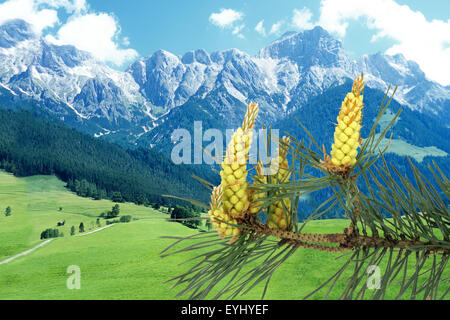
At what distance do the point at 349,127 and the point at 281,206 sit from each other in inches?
7.8

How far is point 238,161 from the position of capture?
0.49 meters

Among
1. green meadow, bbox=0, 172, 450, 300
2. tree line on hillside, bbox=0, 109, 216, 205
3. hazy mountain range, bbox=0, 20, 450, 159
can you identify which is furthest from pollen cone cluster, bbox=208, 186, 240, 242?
hazy mountain range, bbox=0, 20, 450, 159

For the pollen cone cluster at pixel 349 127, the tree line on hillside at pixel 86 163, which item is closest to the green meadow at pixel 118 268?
the pollen cone cluster at pixel 349 127

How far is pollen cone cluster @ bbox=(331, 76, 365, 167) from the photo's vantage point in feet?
1.54

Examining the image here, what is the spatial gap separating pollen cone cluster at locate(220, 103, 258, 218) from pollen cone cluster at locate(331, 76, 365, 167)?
126 millimetres

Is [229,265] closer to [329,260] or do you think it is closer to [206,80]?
[329,260]

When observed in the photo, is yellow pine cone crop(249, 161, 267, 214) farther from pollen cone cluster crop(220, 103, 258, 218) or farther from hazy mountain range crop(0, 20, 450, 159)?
hazy mountain range crop(0, 20, 450, 159)

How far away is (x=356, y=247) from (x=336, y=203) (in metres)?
0.08

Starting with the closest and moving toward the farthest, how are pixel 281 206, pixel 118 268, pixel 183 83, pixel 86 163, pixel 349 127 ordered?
pixel 349 127 < pixel 281 206 < pixel 118 268 < pixel 86 163 < pixel 183 83

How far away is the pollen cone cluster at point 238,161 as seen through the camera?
481 mm

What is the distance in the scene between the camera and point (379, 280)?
0.59 metres

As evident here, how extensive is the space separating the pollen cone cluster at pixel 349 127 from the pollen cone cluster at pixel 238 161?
126 millimetres

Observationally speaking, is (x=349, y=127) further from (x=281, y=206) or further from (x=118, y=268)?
(x=118, y=268)

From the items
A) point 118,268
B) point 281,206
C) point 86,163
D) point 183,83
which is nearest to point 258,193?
point 281,206
